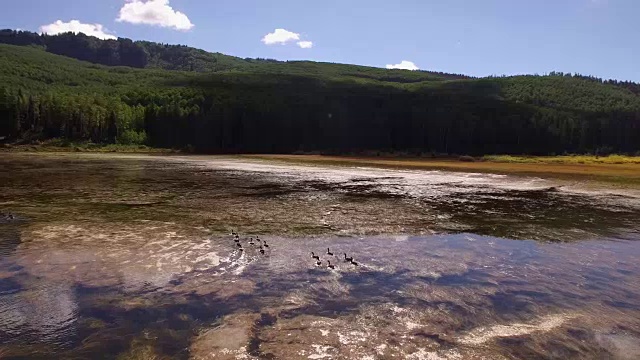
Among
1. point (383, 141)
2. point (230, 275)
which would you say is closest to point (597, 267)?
point (230, 275)

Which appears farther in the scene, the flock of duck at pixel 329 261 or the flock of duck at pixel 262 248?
the flock of duck at pixel 262 248

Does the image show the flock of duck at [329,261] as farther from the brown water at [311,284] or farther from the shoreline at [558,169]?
the shoreline at [558,169]

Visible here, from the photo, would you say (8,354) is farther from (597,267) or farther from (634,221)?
(634,221)

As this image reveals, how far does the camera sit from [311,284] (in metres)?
10.4

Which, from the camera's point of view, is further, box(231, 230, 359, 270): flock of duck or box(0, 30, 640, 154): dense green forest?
box(0, 30, 640, 154): dense green forest

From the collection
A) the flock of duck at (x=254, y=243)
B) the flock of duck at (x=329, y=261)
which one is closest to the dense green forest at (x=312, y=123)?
the flock of duck at (x=254, y=243)

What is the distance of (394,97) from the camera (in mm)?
137875

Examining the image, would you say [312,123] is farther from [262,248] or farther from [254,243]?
[262,248]

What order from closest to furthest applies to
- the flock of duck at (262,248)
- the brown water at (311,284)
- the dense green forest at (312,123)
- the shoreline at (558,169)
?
the brown water at (311,284)
the flock of duck at (262,248)
the shoreline at (558,169)
the dense green forest at (312,123)

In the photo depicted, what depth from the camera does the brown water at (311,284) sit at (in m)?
7.41

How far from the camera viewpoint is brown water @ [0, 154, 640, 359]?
7410 millimetres

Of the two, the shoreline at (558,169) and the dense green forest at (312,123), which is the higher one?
the dense green forest at (312,123)

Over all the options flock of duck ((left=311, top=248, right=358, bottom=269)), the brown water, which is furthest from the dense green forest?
flock of duck ((left=311, top=248, right=358, bottom=269))

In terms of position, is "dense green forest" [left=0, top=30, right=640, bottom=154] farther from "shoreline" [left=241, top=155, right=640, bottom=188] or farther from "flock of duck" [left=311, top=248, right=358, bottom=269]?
"flock of duck" [left=311, top=248, right=358, bottom=269]
